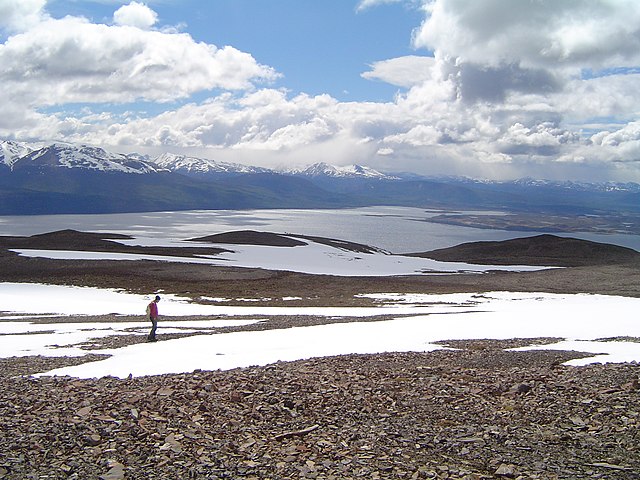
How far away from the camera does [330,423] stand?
919 cm

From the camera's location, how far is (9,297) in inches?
1590

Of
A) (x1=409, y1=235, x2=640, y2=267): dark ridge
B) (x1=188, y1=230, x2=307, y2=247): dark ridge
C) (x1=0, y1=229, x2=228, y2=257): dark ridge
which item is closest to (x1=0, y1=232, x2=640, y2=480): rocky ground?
(x1=0, y1=229, x2=228, y2=257): dark ridge

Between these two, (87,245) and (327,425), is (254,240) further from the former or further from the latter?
(327,425)

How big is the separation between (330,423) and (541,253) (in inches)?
3788

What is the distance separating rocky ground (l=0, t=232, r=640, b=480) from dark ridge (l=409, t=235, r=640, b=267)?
76.6 metres

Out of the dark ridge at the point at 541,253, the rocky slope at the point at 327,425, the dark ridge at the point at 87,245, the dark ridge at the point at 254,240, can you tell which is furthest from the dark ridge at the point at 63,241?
the rocky slope at the point at 327,425

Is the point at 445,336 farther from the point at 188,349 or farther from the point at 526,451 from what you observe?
the point at 526,451

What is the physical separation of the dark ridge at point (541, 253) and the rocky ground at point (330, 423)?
251ft

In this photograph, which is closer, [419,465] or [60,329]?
[419,465]

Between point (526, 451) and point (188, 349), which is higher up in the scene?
point (526, 451)

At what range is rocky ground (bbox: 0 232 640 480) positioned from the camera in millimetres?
7336

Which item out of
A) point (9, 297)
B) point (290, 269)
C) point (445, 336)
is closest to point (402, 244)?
point (290, 269)

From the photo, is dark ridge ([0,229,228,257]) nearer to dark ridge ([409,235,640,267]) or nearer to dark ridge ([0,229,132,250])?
dark ridge ([0,229,132,250])

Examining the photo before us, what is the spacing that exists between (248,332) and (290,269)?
46162 mm
